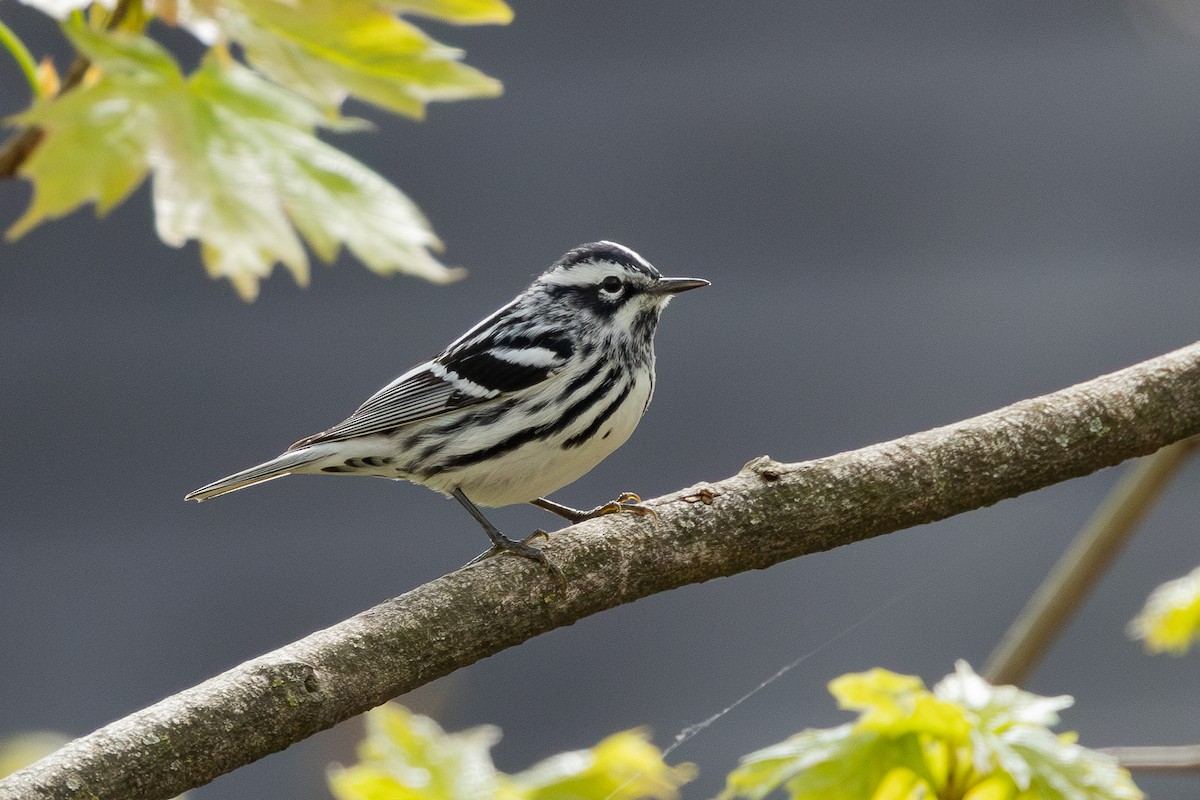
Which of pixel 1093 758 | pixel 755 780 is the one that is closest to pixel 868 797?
pixel 755 780

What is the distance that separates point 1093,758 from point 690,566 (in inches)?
22.6

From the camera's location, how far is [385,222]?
3.06 ft

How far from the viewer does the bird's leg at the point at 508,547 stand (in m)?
1.70

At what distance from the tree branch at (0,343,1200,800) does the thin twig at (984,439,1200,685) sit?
11.3 inches

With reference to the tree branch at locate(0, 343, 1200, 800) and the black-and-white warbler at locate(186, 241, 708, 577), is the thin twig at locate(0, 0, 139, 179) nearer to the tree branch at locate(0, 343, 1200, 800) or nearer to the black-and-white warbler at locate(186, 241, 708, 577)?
the tree branch at locate(0, 343, 1200, 800)

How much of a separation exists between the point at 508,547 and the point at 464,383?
643mm

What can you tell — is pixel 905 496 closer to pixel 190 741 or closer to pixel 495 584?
pixel 495 584

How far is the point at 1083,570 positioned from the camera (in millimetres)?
2150

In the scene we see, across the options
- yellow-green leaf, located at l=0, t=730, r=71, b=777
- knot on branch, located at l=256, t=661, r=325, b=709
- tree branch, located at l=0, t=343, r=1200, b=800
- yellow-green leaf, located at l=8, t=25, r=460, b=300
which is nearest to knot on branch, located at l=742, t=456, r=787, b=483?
tree branch, located at l=0, t=343, r=1200, b=800

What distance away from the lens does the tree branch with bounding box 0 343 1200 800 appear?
4.67 ft

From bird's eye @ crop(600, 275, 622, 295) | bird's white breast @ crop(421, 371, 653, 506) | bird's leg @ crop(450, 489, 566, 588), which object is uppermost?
bird's eye @ crop(600, 275, 622, 295)

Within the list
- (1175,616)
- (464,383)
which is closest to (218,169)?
(464,383)

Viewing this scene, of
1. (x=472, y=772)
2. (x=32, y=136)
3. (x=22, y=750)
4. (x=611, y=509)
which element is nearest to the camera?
(x=32, y=136)

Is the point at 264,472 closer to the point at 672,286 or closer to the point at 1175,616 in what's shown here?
the point at 672,286
